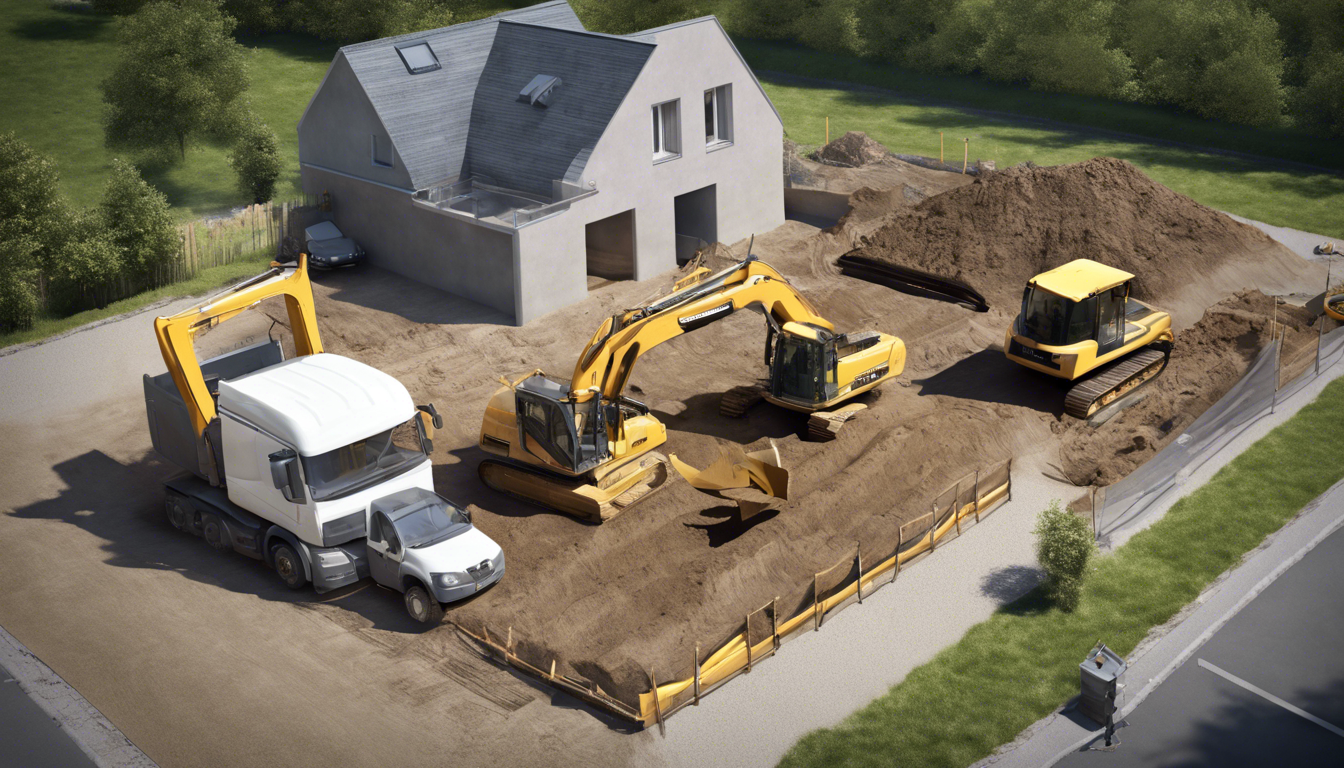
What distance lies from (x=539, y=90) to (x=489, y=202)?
3369 millimetres

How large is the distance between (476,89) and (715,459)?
51.4 feet

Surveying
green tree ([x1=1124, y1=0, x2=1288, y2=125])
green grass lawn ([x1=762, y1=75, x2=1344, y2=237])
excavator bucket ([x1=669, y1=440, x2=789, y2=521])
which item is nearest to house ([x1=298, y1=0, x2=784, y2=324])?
excavator bucket ([x1=669, y1=440, x2=789, y2=521])

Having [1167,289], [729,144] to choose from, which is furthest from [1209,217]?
[729,144]

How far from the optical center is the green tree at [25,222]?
3056 cm

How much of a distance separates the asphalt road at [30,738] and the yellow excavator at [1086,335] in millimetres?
18677

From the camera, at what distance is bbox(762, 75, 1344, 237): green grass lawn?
37.0 meters

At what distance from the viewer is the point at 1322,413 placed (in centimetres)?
2439

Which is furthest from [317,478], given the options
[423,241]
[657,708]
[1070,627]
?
[423,241]

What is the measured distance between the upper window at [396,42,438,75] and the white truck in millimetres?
13228

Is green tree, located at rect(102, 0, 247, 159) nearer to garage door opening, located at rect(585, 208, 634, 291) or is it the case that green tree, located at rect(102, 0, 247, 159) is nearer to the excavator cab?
garage door opening, located at rect(585, 208, 634, 291)

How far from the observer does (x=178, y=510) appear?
21.5 m

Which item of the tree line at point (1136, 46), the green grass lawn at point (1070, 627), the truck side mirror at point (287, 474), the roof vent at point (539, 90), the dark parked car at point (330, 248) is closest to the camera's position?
the green grass lawn at point (1070, 627)

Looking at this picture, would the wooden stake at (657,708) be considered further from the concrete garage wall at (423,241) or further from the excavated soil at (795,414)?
the concrete garage wall at (423,241)

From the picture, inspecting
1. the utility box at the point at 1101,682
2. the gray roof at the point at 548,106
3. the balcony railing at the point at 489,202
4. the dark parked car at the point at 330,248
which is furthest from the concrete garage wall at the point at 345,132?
the utility box at the point at 1101,682
